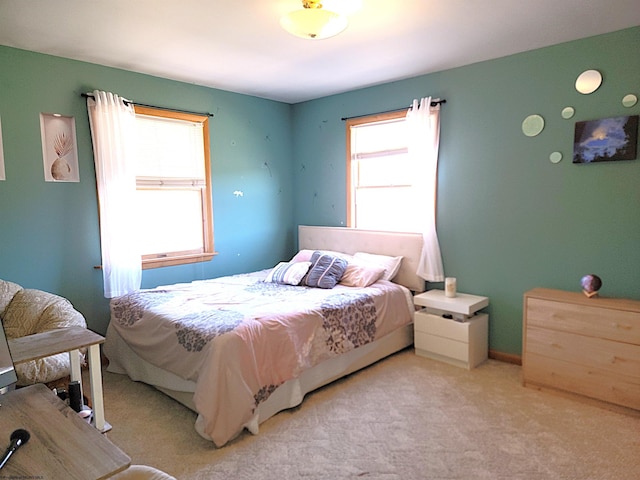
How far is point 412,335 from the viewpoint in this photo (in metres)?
3.95

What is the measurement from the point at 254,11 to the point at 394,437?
266cm

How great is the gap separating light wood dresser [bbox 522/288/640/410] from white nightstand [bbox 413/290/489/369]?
45 cm

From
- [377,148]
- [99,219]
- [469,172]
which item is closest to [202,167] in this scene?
[99,219]

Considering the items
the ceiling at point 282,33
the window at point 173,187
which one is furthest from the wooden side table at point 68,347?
the window at point 173,187

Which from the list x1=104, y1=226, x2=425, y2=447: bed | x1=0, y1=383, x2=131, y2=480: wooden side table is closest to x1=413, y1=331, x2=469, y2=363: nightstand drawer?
x1=104, y1=226, x2=425, y2=447: bed

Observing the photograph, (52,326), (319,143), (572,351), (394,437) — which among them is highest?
(319,143)

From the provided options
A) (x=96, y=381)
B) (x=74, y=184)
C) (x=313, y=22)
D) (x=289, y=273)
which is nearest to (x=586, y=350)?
(x=289, y=273)

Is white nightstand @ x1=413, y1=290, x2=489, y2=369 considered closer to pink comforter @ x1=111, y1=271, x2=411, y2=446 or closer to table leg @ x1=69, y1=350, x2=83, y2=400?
pink comforter @ x1=111, y1=271, x2=411, y2=446

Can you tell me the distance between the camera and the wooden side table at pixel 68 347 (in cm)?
160

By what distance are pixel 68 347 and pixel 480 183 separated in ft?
10.5

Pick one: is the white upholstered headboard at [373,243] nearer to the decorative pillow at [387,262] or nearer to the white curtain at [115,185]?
the decorative pillow at [387,262]

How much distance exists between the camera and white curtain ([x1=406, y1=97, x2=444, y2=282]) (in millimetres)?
3773

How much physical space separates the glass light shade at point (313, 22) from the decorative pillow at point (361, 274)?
208 centimetres

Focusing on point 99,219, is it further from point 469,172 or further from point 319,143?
point 469,172
